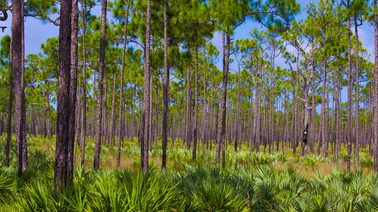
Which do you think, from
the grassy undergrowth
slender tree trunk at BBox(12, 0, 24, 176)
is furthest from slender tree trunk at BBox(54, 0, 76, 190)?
slender tree trunk at BBox(12, 0, 24, 176)

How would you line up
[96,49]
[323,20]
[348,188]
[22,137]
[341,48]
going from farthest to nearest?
[323,20] < [341,48] < [96,49] < [22,137] < [348,188]

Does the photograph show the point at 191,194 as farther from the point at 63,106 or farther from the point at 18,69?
the point at 18,69

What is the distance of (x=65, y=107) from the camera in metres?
5.38

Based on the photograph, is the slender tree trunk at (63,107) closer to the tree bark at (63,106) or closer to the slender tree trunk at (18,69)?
the tree bark at (63,106)

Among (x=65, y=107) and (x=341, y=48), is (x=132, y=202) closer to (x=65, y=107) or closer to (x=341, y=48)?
(x=65, y=107)

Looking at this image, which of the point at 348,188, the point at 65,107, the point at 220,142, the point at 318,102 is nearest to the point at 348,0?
the point at 220,142

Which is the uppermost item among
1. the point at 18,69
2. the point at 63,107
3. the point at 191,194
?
the point at 18,69

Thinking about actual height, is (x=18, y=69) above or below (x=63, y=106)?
above

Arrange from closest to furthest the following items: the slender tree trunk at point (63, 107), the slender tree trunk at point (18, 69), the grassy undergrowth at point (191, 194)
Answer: the grassy undergrowth at point (191, 194), the slender tree trunk at point (63, 107), the slender tree trunk at point (18, 69)

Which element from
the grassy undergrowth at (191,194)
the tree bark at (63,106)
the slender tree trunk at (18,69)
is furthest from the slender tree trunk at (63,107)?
the slender tree trunk at (18,69)

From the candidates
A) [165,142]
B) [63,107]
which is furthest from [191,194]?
[165,142]

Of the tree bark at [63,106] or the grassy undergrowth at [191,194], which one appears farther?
the tree bark at [63,106]

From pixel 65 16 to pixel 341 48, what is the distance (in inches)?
753

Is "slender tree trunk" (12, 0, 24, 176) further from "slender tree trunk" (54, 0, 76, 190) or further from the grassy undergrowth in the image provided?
"slender tree trunk" (54, 0, 76, 190)
